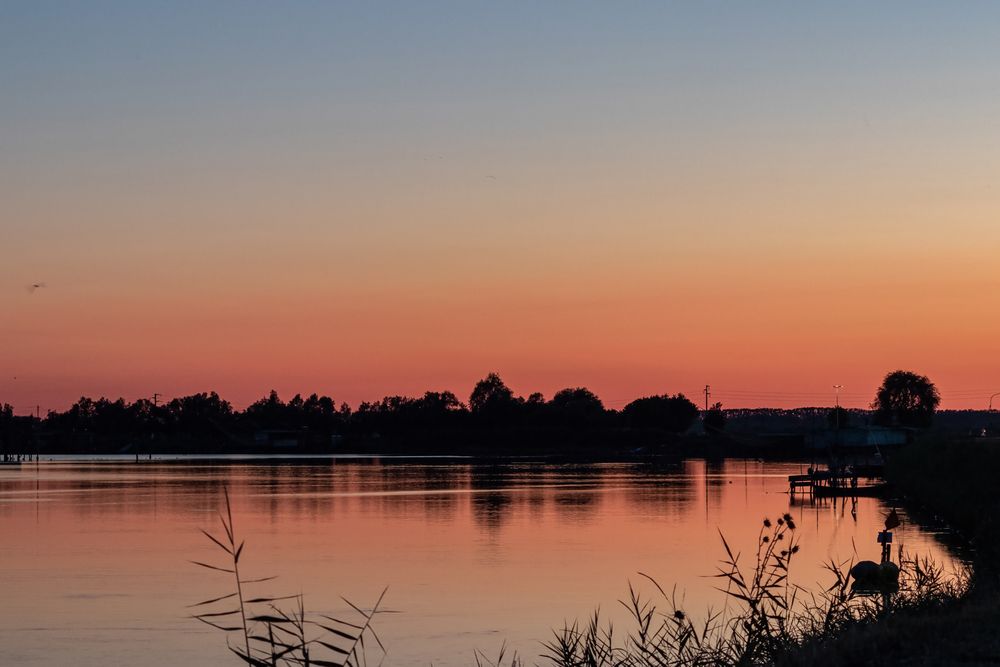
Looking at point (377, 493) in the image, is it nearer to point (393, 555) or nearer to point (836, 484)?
point (836, 484)

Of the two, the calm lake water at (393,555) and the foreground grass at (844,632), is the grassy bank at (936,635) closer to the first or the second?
the foreground grass at (844,632)

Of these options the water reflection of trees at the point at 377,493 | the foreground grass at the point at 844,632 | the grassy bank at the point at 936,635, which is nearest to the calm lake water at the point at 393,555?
the water reflection of trees at the point at 377,493

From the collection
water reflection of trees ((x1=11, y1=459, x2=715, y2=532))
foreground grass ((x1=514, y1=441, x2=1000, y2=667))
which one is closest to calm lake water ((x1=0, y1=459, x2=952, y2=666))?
water reflection of trees ((x1=11, y1=459, x2=715, y2=532))

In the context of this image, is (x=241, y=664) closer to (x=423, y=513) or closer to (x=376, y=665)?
(x=376, y=665)

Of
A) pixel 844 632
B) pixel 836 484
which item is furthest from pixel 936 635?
pixel 836 484

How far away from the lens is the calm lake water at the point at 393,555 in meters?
36.7

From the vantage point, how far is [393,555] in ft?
192

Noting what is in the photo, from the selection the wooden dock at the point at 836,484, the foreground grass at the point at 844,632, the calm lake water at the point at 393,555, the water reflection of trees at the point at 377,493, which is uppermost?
the foreground grass at the point at 844,632

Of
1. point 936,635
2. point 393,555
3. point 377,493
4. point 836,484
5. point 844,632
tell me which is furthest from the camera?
point 377,493

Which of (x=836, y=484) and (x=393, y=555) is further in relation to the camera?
(x=836, y=484)

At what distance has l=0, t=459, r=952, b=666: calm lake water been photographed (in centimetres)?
3666

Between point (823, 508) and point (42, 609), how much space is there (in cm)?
6557

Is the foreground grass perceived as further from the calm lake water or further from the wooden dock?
the wooden dock

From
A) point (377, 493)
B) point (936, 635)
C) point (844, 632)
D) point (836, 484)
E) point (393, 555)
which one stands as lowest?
point (393, 555)
